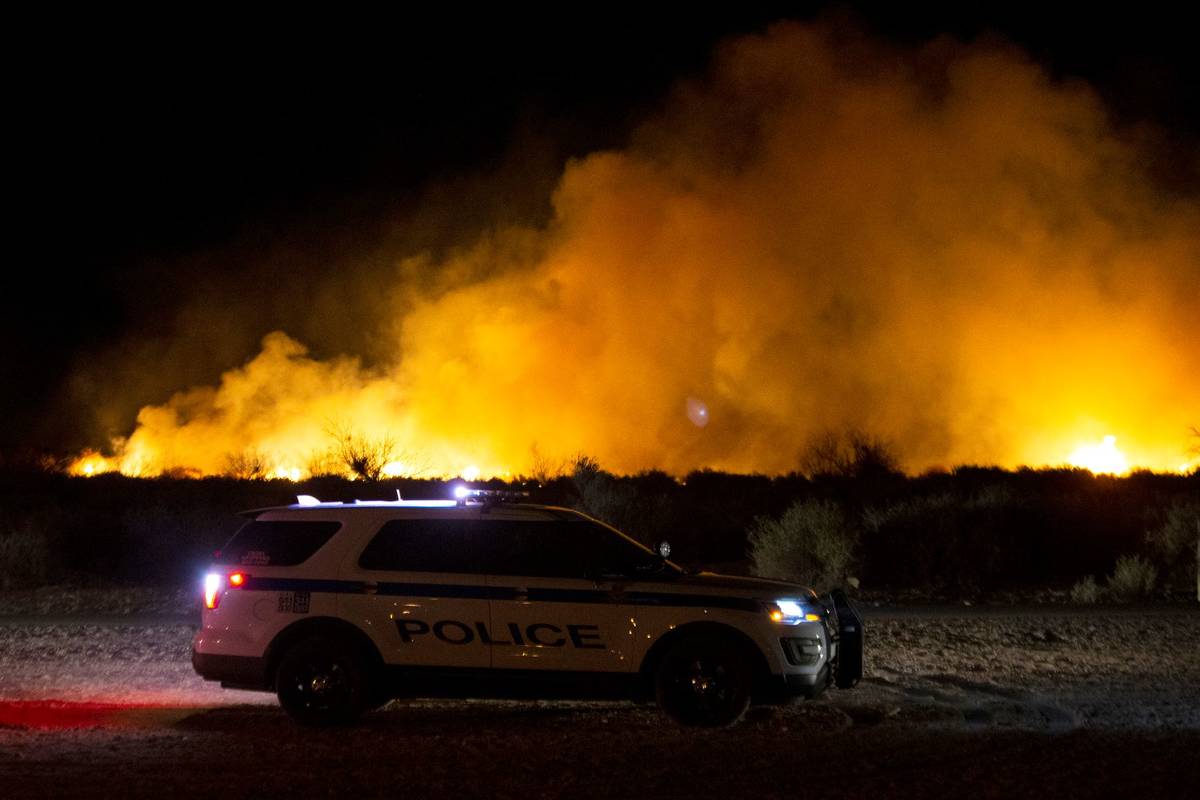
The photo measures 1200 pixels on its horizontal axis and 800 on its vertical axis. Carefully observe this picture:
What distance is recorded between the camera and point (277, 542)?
1044 cm

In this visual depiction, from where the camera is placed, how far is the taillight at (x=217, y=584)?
10.3 metres

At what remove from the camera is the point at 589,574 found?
1013 cm

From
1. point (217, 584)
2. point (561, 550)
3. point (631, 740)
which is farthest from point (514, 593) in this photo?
point (217, 584)

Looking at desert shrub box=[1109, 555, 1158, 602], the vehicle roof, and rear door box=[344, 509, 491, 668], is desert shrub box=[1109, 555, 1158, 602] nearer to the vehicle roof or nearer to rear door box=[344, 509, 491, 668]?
the vehicle roof

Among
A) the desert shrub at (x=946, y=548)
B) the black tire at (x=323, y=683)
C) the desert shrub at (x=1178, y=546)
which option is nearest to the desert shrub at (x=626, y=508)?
the desert shrub at (x=946, y=548)

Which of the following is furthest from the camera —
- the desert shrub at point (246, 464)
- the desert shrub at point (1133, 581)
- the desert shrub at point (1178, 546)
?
the desert shrub at point (246, 464)

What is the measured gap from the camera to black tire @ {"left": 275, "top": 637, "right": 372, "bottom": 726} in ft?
33.0

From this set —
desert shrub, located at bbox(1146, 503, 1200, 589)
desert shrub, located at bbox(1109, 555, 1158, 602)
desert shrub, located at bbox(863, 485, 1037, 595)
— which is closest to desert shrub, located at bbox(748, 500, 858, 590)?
desert shrub, located at bbox(863, 485, 1037, 595)

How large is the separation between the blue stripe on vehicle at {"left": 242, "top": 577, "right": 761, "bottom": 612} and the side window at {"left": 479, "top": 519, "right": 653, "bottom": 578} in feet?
0.56

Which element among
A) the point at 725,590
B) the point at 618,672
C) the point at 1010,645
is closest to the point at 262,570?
the point at 618,672

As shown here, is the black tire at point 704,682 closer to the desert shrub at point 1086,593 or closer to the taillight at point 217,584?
the taillight at point 217,584

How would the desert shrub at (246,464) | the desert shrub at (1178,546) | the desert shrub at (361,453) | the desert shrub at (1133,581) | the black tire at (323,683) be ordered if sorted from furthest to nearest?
1. the desert shrub at (246,464)
2. the desert shrub at (361,453)
3. the desert shrub at (1178,546)
4. the desert shrub at (1133,581)
5. the black tire at (323,683)

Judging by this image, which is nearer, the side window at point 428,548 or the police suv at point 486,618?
the police suv at point 486,618

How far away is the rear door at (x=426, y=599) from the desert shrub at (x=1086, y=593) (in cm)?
1316
